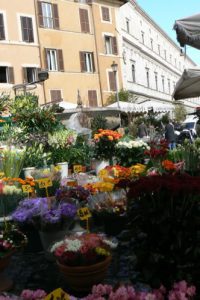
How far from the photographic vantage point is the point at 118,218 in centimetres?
452

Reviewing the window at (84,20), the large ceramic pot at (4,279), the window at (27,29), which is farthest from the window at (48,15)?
the large ceramic pot at (4,279)

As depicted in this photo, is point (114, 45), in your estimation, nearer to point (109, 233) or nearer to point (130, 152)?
point (130, 152)

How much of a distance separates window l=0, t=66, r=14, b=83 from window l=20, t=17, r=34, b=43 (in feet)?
7.77

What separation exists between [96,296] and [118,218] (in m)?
2.43

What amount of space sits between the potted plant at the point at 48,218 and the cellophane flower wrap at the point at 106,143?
3.76 metres

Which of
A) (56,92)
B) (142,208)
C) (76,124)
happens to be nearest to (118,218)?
(142,208)

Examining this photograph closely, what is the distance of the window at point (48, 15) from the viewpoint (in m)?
27.1

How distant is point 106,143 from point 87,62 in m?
22.6

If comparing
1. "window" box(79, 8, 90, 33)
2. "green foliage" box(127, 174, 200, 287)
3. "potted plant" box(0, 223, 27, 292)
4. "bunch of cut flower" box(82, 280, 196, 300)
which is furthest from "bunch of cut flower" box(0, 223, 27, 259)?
"window" box(79, 8, 90, 33)

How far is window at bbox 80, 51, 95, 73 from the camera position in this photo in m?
29.4

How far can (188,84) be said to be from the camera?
5703mm

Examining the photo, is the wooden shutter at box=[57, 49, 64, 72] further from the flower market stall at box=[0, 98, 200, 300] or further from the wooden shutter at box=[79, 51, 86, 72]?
the flower market stall at box=[0, 98, 200, 300]

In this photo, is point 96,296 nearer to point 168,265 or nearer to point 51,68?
point 168,265

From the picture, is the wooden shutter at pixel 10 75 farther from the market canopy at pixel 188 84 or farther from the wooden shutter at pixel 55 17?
the market canopy at pixel 188 84
